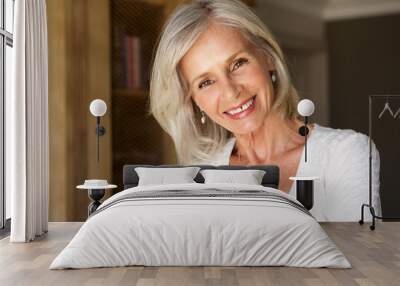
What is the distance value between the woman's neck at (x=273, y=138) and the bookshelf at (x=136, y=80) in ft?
3.06

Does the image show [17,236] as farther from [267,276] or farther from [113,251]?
[267,276]

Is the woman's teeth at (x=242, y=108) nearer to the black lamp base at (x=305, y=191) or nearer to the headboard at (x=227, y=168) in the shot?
the headboard at (x=227, y=168)

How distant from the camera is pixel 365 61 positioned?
6.69 meters

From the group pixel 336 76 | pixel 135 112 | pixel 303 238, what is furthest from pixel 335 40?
pixel 303 238

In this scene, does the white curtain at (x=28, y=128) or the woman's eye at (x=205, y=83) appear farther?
the woman's eye at (x=205, y=83)

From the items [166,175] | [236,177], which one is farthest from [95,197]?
[236,177]

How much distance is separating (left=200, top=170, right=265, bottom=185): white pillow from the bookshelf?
719 millimetres

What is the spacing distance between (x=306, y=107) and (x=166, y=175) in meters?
1.65

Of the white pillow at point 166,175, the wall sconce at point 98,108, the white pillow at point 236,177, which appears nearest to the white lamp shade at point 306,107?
the white pillow at point 236,177

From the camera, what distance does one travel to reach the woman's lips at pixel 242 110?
659cm

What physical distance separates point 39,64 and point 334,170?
3.29 metres

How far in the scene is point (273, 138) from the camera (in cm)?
665

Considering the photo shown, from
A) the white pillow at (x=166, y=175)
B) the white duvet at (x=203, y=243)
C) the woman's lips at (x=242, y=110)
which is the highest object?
the woman's lips at (x=242, y=110)

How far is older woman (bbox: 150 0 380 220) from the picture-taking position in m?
6.56
